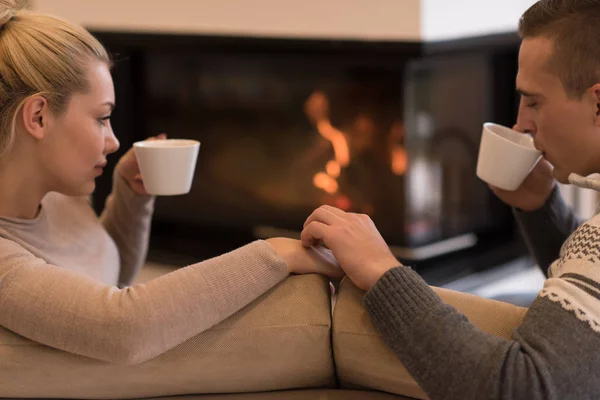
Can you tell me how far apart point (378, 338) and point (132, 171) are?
2.94ft

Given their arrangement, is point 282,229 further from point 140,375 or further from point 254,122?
point 140,375

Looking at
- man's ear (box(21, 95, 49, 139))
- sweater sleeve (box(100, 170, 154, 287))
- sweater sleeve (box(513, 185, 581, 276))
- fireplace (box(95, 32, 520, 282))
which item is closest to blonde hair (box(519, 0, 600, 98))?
sweater sleeve (box(513, 185, 581, 276))

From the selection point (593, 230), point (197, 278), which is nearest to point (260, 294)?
point (197, 278)

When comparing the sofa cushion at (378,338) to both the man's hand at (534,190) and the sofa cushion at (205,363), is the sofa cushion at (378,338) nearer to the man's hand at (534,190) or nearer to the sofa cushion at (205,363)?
the sofa cushion at (205,363)

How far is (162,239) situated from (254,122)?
2.09 ft

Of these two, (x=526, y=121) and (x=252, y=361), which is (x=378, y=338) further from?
(x=526, y=121)

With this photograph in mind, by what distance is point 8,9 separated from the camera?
4.62 ft

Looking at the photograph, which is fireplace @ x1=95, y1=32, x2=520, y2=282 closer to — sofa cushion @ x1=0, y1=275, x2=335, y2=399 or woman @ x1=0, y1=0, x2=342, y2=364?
woman @ x1=0, y1=0, x2=342, y2=364

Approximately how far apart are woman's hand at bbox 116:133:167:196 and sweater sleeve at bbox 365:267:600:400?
2.92 feet

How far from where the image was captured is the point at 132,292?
3.60 ft

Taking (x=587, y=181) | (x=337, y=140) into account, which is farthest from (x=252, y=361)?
(x=337, y=140)

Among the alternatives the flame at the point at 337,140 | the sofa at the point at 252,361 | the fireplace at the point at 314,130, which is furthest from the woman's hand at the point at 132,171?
the flame at the point at 337,140

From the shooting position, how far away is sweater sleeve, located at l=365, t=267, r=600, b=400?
97 centimetres

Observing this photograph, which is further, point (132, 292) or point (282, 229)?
point (282, 229)
